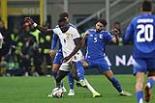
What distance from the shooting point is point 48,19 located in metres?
34.7

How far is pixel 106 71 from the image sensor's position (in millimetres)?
18609

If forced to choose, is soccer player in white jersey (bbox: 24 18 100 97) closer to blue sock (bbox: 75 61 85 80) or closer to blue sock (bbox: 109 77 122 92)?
blue sock (bbox: 75 61 85 80)

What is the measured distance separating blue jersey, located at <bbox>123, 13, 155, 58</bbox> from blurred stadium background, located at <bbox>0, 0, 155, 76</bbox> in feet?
53.2

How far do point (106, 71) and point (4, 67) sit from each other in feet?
42.7

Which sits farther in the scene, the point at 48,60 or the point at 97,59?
the point at 48,60

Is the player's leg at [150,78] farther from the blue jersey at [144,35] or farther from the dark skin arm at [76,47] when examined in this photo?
the dark skin arm at [76,47]

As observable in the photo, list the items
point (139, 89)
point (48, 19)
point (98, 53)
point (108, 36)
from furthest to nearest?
point (48, 19)
point (98, 53)
point (108, 36)
point (139, 89)

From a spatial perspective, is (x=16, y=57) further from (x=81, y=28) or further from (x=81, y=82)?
(x=81, y=82)

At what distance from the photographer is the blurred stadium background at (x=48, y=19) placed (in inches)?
1198

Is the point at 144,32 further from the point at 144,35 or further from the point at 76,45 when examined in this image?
the point at 76,45

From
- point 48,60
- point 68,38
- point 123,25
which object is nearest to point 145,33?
point 68,38

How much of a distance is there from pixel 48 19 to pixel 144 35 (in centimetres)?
2082

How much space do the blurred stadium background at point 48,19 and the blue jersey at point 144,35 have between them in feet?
53.2

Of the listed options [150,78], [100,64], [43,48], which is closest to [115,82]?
[100,64]
